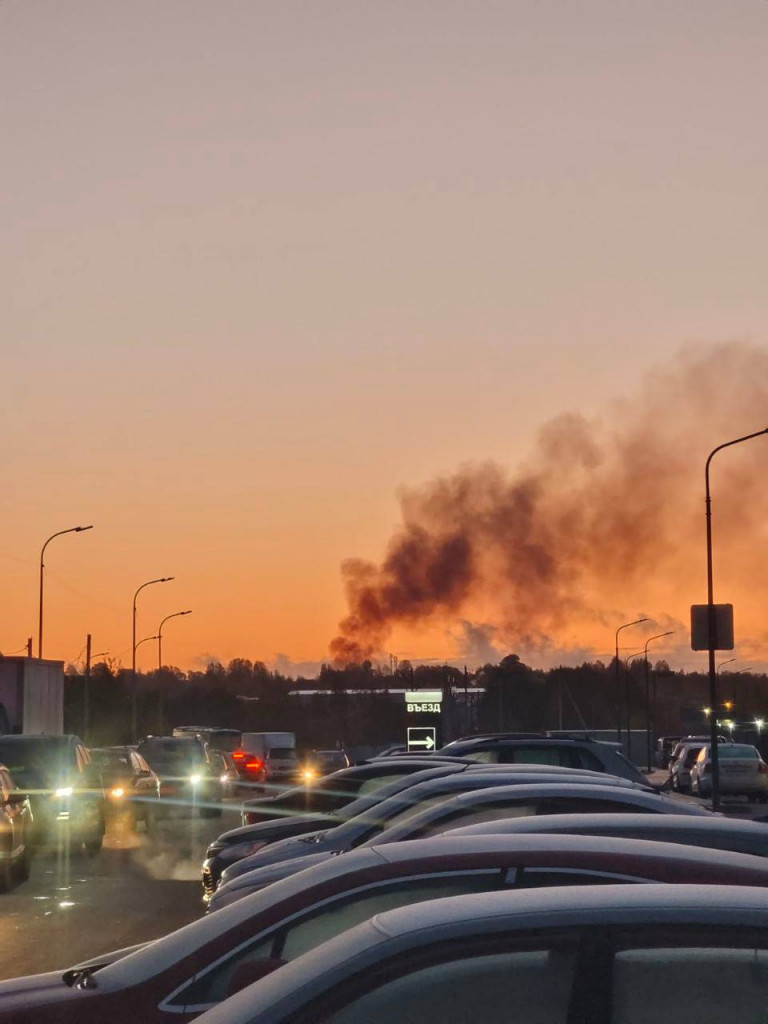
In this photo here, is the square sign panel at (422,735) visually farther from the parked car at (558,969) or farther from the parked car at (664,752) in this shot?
the parked car at (558,969)

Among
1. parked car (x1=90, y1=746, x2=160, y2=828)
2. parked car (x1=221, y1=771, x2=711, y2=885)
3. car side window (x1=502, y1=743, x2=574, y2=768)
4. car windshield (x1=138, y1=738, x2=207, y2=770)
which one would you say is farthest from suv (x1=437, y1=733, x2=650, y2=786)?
car windshield (x1=138, y1=738, x2=207, y2=770)

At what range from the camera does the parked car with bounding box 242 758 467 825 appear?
50.2 ft

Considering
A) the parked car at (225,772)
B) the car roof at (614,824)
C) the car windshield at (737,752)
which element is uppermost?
the car roof at (614,824)

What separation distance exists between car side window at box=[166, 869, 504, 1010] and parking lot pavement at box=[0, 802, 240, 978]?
7162 mm

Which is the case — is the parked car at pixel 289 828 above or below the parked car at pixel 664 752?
above

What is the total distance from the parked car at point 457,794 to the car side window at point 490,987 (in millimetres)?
5303

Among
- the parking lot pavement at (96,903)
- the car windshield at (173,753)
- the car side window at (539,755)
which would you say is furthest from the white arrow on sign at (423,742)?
the car side window at (539,755)

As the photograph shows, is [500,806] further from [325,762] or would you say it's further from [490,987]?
[325,762]

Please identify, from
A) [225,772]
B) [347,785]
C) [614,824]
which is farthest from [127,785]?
[614,824]

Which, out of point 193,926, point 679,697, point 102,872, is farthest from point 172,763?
point 679,697

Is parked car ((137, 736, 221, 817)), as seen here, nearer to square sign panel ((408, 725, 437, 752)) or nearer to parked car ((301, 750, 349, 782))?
parked car ((301, 750, 349, 782))

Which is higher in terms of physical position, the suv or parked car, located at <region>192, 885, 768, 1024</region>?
parked car, located at <region>192, 885, 768, 1024</region>

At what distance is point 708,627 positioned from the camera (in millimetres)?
28891

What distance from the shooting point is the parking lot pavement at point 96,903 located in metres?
13.4
